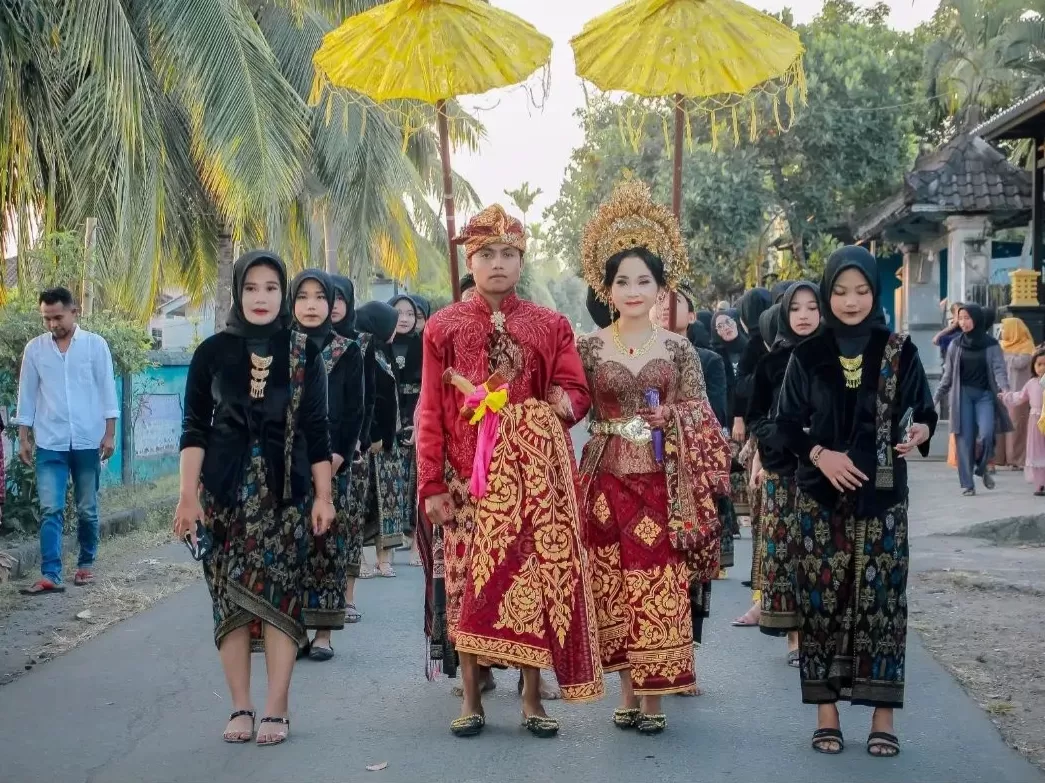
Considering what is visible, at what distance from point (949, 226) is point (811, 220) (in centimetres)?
807

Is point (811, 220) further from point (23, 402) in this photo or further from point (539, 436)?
point (539, 436)

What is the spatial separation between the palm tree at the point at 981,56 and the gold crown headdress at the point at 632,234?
35.8m

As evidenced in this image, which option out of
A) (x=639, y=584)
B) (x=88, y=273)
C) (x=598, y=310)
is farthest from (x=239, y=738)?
(x=88, y=273)

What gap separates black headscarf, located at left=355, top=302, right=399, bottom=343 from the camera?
10125 mm

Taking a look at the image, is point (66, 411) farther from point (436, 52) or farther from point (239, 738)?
point (239, 738)

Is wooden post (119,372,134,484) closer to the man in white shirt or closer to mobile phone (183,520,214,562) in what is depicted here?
the man in white shirt

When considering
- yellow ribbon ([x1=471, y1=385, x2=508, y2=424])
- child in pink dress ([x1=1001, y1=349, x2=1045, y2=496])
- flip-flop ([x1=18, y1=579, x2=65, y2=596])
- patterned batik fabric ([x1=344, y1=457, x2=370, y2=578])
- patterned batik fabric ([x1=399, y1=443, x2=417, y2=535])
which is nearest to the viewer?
yellow ribbon ([x1=471, y1=385, x2=508, y2=424])

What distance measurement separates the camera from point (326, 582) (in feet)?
23.4

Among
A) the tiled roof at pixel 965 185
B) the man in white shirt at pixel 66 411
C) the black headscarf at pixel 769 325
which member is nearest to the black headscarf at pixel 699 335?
the black headscarf at pixel 769 325

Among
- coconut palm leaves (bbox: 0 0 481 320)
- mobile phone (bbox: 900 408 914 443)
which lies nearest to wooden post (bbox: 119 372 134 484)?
coconut palm leaves (bbox: 0 0 481 320)

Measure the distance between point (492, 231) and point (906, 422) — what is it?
72.9 inches

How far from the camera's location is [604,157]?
35.2 metres

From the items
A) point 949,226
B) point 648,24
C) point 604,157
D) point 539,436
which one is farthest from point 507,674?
point 604,157

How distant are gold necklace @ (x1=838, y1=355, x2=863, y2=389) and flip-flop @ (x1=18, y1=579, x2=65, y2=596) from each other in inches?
245
